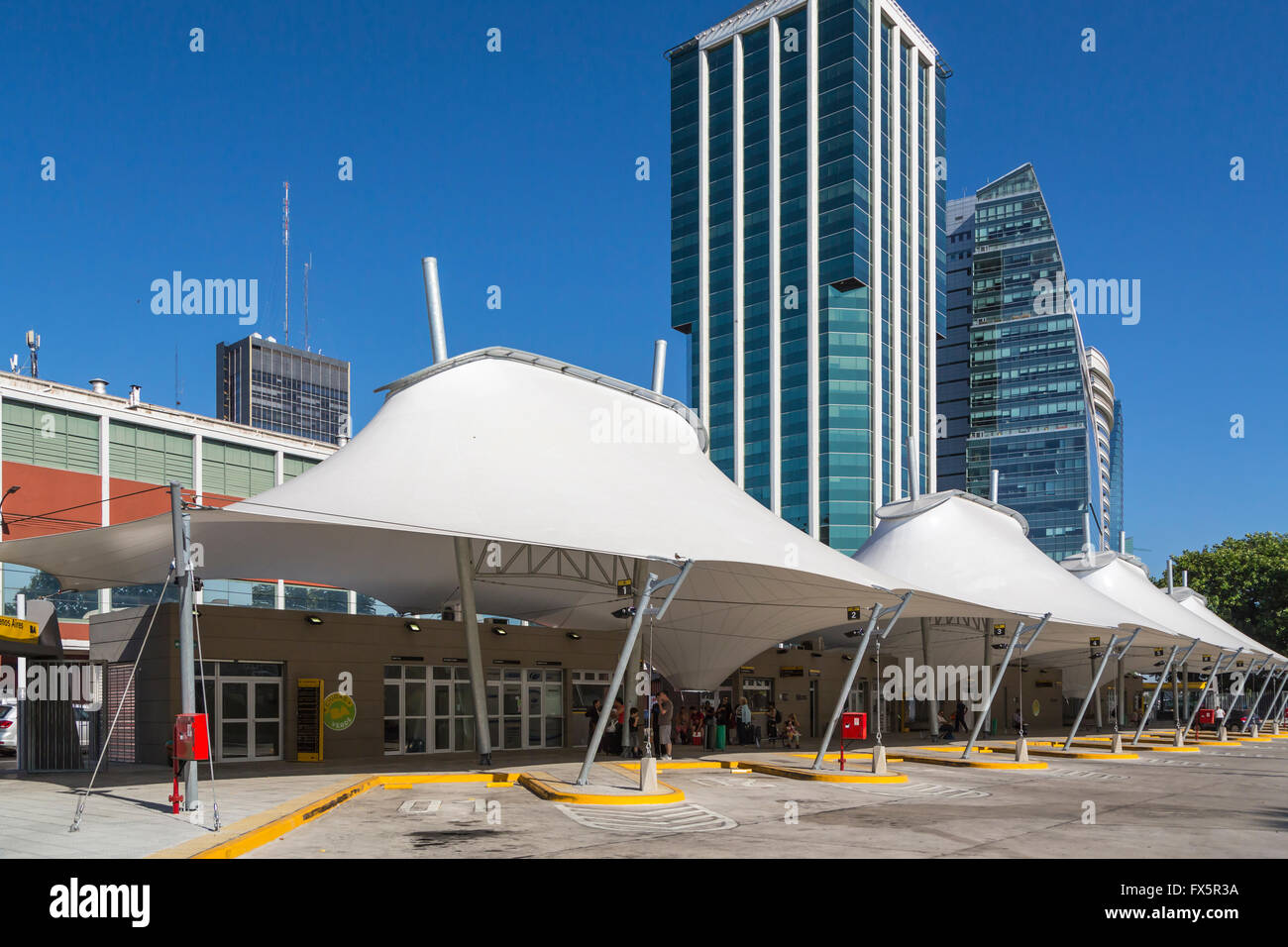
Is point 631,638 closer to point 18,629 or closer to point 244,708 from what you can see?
point 244,708

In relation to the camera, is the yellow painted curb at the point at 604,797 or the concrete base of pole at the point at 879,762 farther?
the concrete base of pole at the point at 879,762

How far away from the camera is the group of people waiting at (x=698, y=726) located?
1214 inches

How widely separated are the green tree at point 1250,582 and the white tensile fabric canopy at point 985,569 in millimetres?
36357

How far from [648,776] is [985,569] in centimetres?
2110

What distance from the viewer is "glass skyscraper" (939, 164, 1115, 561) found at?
582 ft

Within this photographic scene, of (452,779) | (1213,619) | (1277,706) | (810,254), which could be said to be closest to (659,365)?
(452,779)

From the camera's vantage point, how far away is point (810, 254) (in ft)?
435

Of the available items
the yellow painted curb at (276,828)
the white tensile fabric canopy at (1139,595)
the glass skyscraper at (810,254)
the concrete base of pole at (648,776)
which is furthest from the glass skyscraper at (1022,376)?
the yellow painted curb at (276,828)

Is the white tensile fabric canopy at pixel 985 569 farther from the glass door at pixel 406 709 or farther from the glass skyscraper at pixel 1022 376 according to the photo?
the glass skyscraper at pixel 1022 376

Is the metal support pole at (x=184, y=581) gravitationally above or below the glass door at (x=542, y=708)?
above

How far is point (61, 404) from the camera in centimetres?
6234
